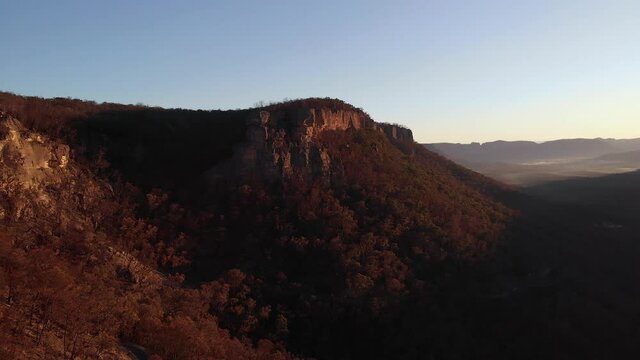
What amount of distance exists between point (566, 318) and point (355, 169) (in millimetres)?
20445

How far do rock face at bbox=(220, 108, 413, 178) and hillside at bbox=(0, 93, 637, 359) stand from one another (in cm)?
12

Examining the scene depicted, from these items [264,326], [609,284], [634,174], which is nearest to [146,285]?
[264,326]

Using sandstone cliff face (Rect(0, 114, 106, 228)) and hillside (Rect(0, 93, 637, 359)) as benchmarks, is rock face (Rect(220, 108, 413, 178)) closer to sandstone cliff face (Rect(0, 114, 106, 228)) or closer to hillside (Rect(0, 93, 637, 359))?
hillside (Rect(0, 93, 637, 359))

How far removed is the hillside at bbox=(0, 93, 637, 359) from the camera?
20828 mm

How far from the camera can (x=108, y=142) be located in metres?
36.4

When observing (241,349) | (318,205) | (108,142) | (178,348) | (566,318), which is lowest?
(566,318)

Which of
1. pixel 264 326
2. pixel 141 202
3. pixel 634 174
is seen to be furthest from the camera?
pixel 634 174

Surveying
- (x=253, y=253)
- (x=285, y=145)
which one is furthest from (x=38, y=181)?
(x=285, y=145)

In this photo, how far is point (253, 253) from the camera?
35.2m

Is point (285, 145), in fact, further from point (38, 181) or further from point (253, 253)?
point (38, 181)

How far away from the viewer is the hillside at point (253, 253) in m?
20.8

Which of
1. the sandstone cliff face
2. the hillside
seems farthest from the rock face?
the sandstone cliff face

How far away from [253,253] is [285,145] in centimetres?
1059

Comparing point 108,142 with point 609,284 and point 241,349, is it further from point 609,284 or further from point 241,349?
point 609,284
